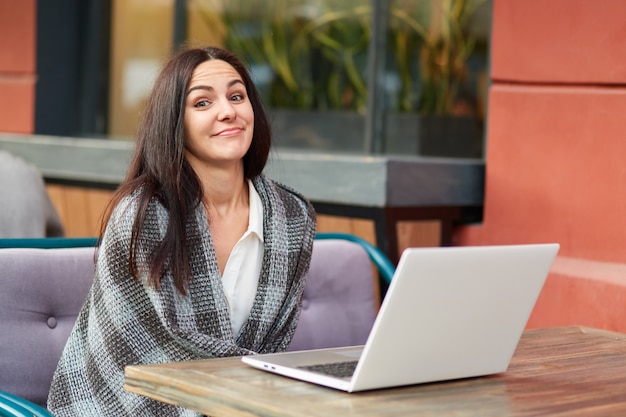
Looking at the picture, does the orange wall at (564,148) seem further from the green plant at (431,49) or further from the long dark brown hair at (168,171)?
the long dark brown hair at (168,171)

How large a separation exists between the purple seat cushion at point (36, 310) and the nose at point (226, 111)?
587 mm

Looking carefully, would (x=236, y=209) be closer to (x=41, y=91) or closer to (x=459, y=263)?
(x=459, y=263)

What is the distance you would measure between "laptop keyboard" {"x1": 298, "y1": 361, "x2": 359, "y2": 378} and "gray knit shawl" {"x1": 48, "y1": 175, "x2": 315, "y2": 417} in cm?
41

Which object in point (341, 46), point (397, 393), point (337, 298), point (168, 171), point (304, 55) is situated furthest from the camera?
point (304, 55)

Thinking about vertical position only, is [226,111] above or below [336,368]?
above

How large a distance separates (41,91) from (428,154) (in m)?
2.22

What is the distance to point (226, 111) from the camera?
246 centimetres

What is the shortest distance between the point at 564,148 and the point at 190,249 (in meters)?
1.57

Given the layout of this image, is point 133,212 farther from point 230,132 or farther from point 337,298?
point 337,298

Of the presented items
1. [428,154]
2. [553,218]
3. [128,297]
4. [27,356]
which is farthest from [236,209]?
[428,154]

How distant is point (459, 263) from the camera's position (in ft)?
5.74

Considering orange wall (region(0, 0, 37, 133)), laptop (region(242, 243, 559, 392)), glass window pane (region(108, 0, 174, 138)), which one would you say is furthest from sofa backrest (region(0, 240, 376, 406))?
glass window pane (region(108, 0, 174, 138))

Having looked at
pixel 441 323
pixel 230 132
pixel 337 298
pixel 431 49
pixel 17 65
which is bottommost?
pixel 337 298

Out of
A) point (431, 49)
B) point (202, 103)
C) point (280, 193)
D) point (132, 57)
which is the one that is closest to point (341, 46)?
point (431, 49)
